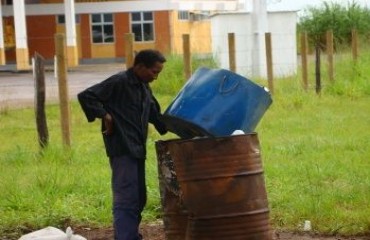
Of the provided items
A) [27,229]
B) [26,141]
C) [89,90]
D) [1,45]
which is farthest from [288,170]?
[1,45]

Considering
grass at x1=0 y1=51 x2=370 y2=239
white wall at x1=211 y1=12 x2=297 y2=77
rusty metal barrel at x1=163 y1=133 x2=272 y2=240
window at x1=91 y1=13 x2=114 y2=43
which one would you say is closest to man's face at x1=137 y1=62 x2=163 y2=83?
rusty metal barrel at x1=163 y1=133 x2=272 y2=240

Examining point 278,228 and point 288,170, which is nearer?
point 278,228

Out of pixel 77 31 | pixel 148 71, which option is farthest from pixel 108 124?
pixel 77 31

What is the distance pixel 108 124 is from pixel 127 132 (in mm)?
159

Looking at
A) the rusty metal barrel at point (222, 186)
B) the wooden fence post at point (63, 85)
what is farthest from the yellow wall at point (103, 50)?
the rusty metal barrel at point (222, 186)

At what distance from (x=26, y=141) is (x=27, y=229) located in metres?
5.33

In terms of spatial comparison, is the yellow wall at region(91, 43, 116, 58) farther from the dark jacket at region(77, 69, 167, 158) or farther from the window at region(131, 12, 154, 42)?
the dark jacket at region(77, 69, 167, 158)

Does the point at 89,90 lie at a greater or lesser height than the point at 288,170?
greater

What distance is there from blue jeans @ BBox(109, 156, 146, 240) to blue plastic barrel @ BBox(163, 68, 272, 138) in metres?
0.42

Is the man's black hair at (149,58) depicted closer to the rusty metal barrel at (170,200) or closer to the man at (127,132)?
the man at (127,132)

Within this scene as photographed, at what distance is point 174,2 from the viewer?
46.0 meters

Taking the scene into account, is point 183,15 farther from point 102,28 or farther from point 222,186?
point 222,186

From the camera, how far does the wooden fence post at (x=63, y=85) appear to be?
10352 mm

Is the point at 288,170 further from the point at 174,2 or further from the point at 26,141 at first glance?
the point at 174,2
